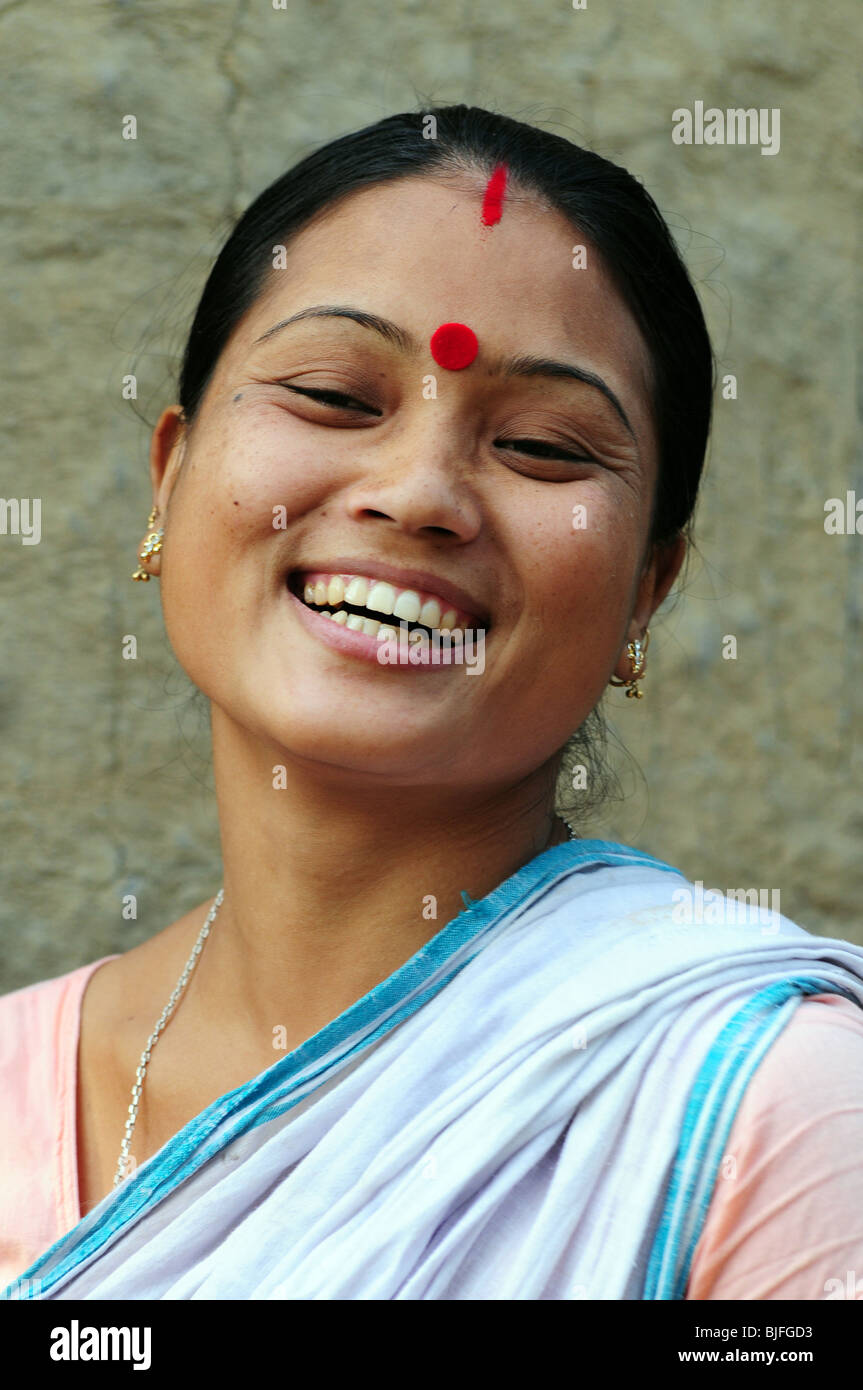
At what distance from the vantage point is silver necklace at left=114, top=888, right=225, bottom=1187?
1.73 m

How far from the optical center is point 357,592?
56.9 inches

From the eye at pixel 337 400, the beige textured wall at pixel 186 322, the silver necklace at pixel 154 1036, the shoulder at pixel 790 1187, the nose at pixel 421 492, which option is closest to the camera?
the shoulder at pixel 790 1187

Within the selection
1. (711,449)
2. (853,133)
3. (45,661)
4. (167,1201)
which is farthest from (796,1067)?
(853,133)

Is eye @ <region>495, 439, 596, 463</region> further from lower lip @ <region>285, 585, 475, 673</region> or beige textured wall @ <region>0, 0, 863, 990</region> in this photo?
beige textured wall @ <region>0, 0, 863, 990</region>

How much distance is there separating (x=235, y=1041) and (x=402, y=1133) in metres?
0.41

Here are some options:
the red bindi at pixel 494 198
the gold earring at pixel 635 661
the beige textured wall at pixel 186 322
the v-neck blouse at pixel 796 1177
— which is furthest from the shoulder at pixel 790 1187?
the beige textured wall at pixel 186 322

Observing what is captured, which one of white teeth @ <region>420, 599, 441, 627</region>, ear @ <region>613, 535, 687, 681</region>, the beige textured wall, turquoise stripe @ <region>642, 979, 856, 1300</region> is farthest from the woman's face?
the beige textured wall

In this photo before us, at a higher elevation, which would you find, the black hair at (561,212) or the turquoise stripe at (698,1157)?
the black hair at (561,212)

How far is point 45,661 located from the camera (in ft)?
8.40

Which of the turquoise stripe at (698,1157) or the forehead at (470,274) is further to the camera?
the forehead at (470,274)

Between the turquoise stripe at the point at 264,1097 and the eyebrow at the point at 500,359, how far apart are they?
1.93ft

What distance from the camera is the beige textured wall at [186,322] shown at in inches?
98.0

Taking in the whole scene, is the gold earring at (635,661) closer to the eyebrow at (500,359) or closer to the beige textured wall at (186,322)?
the eyebrow at (500,359)

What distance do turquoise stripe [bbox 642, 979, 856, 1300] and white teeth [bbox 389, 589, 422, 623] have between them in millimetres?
496
